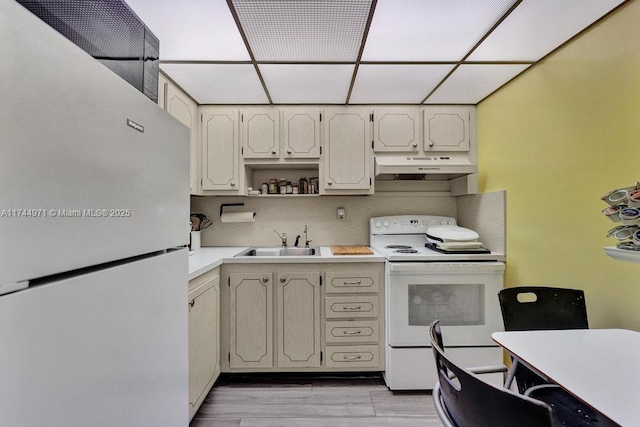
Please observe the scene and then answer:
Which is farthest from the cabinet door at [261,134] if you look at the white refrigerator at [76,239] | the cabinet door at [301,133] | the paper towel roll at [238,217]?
the white refrigerator at [76,239]

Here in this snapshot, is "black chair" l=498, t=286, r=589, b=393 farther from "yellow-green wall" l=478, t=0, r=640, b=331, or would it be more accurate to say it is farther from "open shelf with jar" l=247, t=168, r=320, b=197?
"open shelf with jar" l=247, t=168, r=320, b=197

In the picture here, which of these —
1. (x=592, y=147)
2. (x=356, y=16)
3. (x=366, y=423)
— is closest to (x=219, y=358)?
(x=366, y=423)

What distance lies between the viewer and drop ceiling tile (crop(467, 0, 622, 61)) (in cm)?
128

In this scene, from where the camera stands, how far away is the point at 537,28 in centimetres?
145

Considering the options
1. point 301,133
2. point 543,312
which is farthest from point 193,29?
point 543,312

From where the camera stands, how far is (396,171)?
2.28 m

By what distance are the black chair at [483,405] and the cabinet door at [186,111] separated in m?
1.81

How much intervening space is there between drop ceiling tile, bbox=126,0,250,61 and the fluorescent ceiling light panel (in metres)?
0.08

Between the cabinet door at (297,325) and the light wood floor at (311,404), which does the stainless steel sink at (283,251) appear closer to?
the cabinet door at (297,325)

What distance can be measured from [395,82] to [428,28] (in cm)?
58

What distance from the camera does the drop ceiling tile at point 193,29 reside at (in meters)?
1.29

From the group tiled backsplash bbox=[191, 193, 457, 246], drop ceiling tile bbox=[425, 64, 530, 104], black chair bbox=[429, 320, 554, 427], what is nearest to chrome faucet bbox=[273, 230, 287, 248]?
tiled backsplash bbox=[191, 193, 457, 246]

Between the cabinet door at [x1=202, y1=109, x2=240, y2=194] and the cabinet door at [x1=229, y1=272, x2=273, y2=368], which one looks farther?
the cabinet door at [x1=202, y1=109, x2=240, y2=194]

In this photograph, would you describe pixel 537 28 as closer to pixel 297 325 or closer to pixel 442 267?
pixel 442 267
